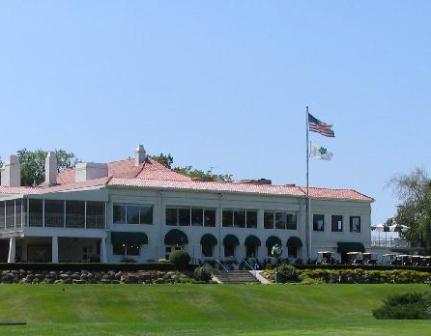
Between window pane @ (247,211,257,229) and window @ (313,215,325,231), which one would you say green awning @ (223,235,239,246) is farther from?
window @ (313,215,325,231)

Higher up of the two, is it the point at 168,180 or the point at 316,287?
the point at 168,180

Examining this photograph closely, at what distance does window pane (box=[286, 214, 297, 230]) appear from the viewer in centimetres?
7975

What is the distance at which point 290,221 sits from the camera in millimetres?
80000

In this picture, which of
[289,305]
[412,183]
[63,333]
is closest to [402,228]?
[412,183]

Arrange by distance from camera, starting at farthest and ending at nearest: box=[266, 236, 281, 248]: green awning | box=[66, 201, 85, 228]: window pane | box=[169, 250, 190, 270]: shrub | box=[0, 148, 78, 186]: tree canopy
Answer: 1. box=[0, 148, 78, 186]: tree canopy
2. box=[266, 236, 281, 248]: green awning
3. box=[66, 201, 85, 228]: window pane
4. box=[169, 250, 190, 270]: shrub

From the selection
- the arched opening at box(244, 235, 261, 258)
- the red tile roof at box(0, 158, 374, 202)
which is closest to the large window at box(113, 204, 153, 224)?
the red tile roof at box(0, 158, 374, 202)

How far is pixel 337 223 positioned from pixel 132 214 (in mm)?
18714

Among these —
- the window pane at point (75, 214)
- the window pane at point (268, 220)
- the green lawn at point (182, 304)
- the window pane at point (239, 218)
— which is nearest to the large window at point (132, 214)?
the window pane at point (75, 214)

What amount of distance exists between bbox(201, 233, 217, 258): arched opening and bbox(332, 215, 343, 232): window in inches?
464

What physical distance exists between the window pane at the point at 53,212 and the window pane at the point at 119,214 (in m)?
4.74

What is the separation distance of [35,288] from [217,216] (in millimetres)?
26740

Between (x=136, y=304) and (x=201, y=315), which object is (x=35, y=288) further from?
(x=201, y=315)

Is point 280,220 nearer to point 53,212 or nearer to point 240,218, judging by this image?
point 240,218

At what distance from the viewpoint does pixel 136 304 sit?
48.9 metres
